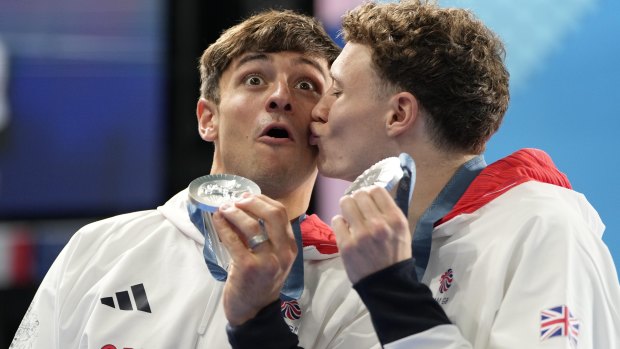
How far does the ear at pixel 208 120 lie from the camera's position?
3.68m

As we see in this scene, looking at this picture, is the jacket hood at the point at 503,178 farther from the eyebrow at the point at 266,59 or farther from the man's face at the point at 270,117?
the eyebrow at the point at 266,59

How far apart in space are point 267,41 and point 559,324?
1.57 metres

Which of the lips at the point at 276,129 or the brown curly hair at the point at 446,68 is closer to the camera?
the brown curly hair at the point at 446,68

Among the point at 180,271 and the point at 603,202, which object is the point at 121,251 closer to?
the point at 180,271

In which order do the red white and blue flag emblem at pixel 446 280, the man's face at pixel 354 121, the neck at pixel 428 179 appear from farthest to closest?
the man's face at pixel 354 121
the neck at pixel 428 179
the red white and blue flag emblem at pixel 446 280

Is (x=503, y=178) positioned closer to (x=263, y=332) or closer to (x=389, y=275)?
(x=389, y=275)

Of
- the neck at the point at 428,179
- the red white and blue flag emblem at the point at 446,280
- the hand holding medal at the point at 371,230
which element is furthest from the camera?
the neck at the point at 428,179

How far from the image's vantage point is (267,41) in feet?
11.6

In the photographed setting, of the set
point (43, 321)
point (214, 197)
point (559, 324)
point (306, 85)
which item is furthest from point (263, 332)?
point (306, 85)

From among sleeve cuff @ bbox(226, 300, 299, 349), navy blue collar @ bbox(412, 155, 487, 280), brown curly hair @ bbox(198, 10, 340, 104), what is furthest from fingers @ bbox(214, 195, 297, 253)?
brown curly hair @ bbox(198, 10, 340, 104)

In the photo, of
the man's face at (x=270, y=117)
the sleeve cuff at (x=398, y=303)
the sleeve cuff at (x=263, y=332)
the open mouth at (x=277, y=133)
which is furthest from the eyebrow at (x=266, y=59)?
the sleeve cuff at (x=398, y=303)

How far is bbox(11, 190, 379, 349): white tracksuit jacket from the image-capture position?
122 inches

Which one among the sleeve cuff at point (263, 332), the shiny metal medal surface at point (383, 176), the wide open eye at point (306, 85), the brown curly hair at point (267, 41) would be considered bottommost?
the sleeve cuff at point (263, 332)

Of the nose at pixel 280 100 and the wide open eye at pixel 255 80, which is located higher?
the wide open eye at pixel 255 80
